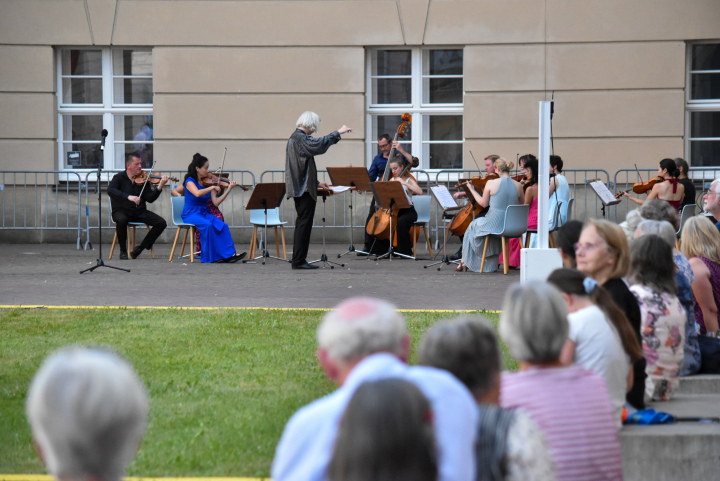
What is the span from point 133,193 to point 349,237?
3.72 meters

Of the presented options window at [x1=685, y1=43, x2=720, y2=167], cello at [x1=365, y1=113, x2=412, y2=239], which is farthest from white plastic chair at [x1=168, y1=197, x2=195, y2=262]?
window at [x1=685, y1=43, x2=720, y2=167]

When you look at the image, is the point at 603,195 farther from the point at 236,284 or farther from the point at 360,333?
the point at 360,333

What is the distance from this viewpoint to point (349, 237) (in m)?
16.4

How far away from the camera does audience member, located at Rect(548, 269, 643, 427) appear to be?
155 inches

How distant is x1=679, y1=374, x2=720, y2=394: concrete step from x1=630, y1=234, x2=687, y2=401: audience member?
421mm

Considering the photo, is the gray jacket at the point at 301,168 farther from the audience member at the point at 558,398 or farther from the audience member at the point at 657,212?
the audience member at the point at 558,398

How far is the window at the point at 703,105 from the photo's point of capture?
16.1m

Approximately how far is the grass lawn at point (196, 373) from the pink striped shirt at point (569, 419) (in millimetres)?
1747

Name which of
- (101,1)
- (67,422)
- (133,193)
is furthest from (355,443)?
(101,1)

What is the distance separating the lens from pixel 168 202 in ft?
54.0

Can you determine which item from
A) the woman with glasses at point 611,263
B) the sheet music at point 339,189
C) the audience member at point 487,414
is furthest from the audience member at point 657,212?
the sheet music at point 339,189

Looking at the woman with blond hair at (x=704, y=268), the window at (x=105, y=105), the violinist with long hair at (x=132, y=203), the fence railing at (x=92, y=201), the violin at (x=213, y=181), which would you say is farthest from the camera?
the window at (x=105, y=105)

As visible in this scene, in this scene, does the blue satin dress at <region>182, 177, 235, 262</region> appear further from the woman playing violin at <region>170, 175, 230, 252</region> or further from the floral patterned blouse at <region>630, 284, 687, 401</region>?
the floral patterned blouse at <region>630, 284, 687, 401</region>

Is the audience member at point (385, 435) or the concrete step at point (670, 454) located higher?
the audience member at point (385, 435)
